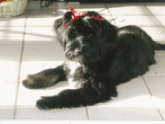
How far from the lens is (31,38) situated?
3438mm

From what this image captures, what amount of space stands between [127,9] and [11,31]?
2.04 m

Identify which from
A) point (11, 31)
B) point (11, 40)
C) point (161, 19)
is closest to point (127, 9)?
point (161, 19)

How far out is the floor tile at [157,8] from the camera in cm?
445

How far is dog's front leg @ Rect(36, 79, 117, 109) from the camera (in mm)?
2168

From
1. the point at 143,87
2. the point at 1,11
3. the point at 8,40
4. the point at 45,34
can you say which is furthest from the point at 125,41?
the point at 1,11

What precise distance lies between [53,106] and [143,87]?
914 millimetres

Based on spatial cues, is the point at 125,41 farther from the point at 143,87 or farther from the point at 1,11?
the point at 1,11

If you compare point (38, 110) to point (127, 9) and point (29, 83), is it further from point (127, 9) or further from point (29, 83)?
point (127, 9)

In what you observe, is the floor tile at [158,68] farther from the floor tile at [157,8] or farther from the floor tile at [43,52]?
the floor tile at [157,8]

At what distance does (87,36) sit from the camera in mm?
2143

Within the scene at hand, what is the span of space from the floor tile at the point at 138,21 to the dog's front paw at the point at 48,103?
6.84ft

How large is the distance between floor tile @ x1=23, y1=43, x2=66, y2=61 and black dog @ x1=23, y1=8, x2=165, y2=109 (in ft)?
1.59

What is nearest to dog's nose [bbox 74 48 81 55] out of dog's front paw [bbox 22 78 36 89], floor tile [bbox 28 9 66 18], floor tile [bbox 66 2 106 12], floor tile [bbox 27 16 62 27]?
dog's front paw [bbox 22 78 36 89]

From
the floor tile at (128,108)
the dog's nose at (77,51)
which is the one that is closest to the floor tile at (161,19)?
the floor tile at (128,108)
